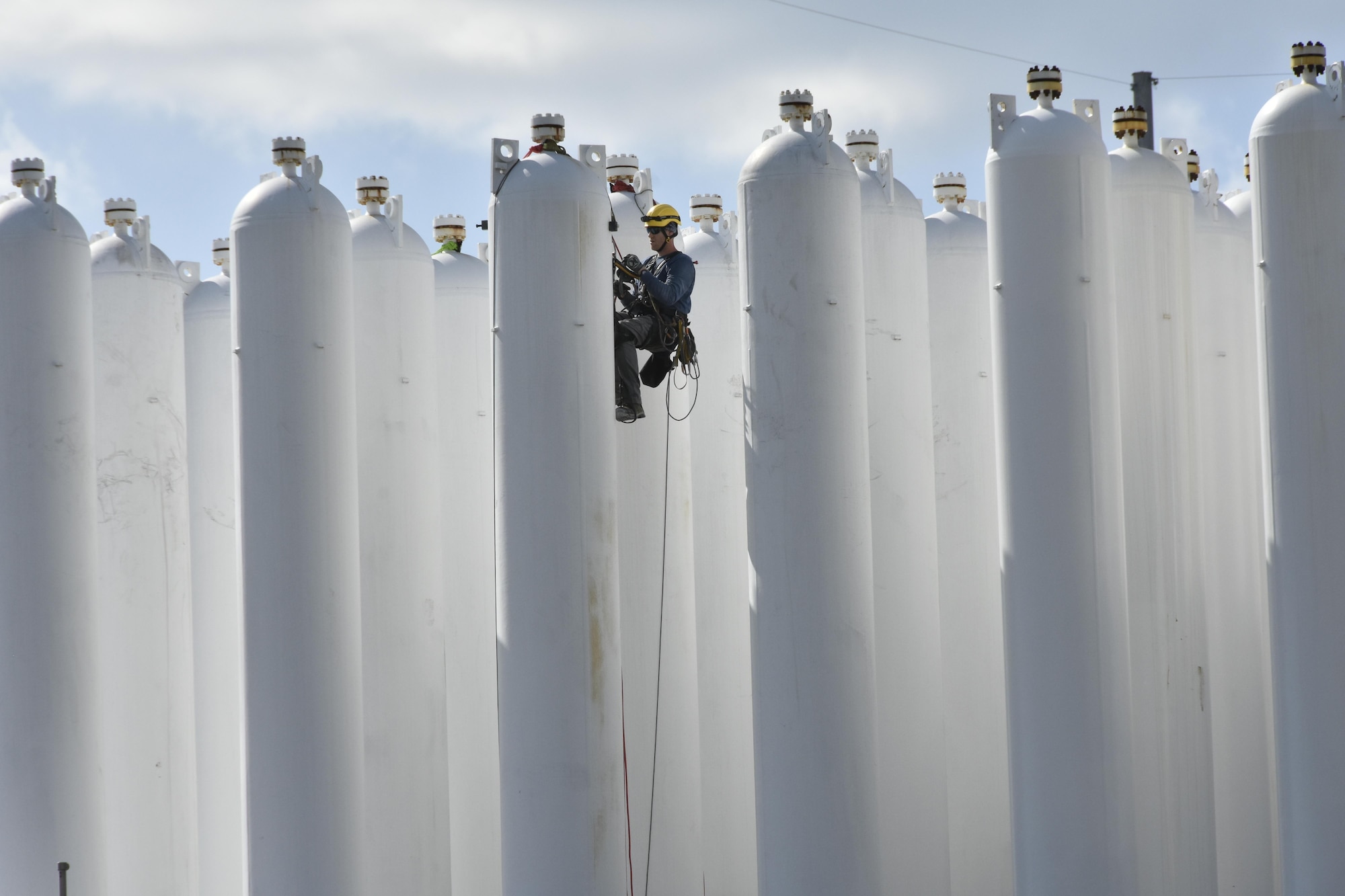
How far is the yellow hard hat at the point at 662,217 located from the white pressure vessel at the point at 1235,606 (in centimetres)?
435

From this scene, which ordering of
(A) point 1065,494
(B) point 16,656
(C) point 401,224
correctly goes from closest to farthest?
(A) point 1065,494 → (B) point 16,656 → (C) point 401,224

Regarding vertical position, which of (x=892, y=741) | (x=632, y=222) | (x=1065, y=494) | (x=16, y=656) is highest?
(x=632, y=222)

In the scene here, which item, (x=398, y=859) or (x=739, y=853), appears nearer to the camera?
(x=398, y=859)

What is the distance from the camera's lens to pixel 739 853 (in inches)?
559

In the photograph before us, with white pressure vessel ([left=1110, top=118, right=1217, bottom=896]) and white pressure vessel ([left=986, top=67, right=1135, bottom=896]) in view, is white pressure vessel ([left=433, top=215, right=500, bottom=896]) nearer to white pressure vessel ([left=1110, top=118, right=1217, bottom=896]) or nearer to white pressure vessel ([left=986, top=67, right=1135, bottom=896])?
white pressure vessel ([left=986, top=67, right=1135, bottom=896])

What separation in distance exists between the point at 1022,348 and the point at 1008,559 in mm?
1552

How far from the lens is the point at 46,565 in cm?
1295

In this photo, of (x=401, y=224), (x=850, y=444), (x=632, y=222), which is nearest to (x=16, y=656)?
(x=401, y=224)

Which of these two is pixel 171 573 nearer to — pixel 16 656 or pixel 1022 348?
pixel 16 656

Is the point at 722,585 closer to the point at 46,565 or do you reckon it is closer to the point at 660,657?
the point at 660,657

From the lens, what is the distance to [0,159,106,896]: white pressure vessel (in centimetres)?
1277

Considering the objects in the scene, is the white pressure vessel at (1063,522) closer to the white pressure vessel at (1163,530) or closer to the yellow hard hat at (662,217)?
the white pressure vessel at (1163,530)

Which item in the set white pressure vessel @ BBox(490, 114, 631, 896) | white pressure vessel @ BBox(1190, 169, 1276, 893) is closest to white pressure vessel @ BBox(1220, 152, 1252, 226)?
white pressure vessel @ BBox(1190, 169, 1276, 893)

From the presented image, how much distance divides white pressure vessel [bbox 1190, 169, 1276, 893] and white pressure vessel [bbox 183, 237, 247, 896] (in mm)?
8518
